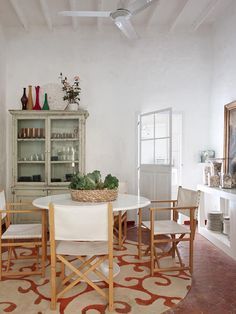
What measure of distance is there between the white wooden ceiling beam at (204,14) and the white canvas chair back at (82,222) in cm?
366

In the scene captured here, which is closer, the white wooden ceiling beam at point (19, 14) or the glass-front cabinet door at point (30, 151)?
the white wooden ceiling beam at point (19, 14)

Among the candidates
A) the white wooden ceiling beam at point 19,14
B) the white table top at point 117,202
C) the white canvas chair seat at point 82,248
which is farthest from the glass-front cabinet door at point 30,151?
the white canvas chair seat at point 82,248

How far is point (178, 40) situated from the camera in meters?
5.14

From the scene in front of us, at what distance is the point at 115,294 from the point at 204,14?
4280mm

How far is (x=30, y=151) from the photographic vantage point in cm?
487

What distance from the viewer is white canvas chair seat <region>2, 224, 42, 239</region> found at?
2.84m

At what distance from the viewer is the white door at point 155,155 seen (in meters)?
4.55

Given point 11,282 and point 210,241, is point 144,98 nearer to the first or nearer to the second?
point 210,241

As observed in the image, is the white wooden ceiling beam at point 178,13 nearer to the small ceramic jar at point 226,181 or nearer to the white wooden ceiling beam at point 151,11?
the white wooden ceiling beam at point 151,11

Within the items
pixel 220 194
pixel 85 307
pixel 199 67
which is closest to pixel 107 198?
pixel 85 307

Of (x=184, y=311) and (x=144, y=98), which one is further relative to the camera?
(x=144, y=98)

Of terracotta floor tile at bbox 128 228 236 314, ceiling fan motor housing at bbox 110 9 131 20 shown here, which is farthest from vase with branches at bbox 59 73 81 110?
terracotta floor tile at bbox 128 228 236 314

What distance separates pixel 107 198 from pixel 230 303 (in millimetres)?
1430

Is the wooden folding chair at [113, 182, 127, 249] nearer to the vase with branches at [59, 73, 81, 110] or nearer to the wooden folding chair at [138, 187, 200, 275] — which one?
the wooden folding chair at [138, 187, 200, 275]
